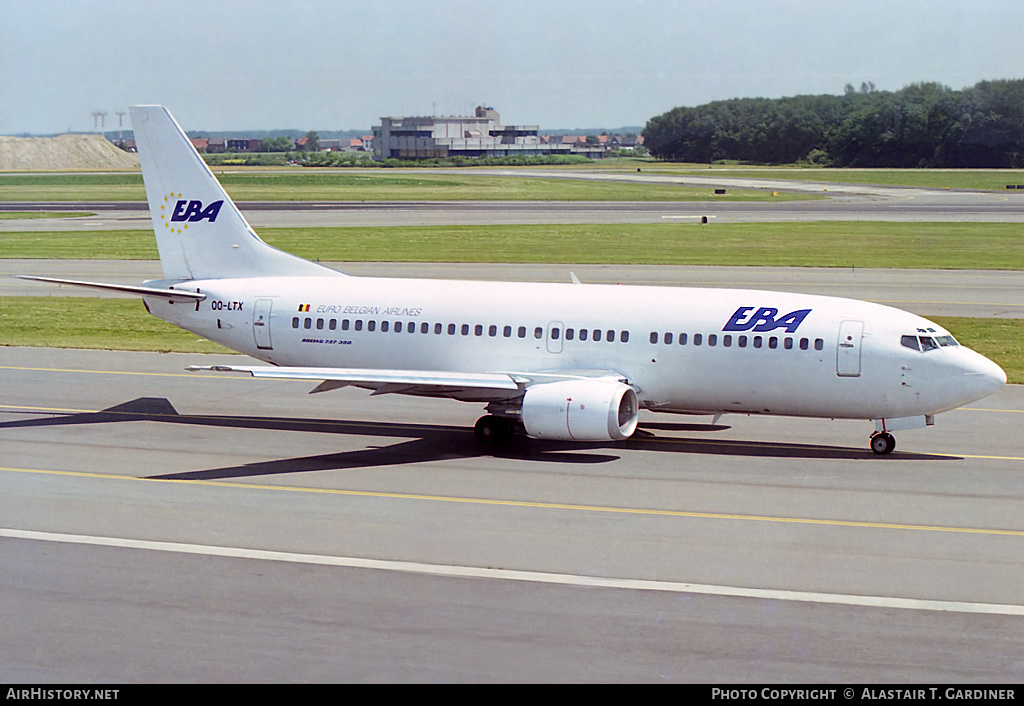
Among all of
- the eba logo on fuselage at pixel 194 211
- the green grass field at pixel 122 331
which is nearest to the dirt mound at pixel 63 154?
the green grass field at pixel 122 331

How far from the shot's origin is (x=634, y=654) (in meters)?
14.6

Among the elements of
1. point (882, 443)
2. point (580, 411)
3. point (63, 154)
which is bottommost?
point (882, 443)

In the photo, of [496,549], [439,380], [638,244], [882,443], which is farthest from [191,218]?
[638,244]

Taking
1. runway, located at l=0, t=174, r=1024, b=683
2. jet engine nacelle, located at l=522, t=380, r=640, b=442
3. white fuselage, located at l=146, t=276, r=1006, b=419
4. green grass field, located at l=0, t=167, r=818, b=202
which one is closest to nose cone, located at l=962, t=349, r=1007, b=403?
white fuselage, located at l=146, t=276, r=1006, b=419

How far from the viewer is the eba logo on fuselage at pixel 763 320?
25.9m

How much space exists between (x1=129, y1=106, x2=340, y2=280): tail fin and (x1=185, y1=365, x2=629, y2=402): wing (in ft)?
17.8

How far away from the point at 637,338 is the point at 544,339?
2245mm

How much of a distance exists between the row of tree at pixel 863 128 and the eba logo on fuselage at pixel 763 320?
93.4m

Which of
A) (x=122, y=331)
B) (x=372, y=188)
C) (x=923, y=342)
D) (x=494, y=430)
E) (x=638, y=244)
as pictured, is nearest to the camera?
(x=923, y=342)

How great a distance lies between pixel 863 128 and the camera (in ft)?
407

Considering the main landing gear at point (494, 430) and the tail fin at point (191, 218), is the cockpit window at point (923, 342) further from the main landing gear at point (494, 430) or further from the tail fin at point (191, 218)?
the tail fin at point (191, 218)

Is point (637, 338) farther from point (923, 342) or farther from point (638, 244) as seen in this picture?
point (638, 244)

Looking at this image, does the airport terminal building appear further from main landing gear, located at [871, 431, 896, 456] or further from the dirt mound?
main landing gear, located at [871, 431, 896, 456]

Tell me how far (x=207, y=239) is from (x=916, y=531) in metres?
19.8
